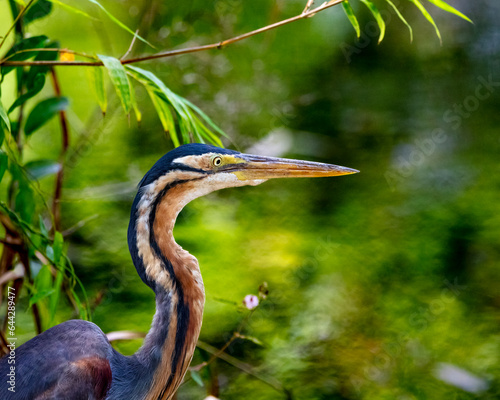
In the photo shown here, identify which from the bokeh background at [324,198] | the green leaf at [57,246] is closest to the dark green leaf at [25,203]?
the green leaf at [57,246]

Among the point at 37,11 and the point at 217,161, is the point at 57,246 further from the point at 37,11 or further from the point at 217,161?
the point at 37,11

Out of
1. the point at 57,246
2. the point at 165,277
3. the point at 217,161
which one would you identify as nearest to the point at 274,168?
the point at 217,161

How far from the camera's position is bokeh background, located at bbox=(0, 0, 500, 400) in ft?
8.75

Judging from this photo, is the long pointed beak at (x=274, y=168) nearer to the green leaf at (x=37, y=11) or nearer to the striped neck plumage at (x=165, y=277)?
the striped neck plumage at (x=165, y=277)

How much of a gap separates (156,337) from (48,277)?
448 millimetres

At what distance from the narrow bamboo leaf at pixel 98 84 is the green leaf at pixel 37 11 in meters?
0.40

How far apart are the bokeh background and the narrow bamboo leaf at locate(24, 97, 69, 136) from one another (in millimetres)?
908

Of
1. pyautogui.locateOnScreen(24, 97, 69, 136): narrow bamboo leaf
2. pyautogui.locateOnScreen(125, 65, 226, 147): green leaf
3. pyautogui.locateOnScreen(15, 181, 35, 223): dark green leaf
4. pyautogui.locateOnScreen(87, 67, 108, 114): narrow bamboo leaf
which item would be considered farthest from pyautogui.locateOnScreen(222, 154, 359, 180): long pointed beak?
pyautogui.locateOnScreen(24, 97, 69, 136): narrow bamboo leaf

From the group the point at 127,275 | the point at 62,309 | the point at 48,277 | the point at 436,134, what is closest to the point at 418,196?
the point at 436,134

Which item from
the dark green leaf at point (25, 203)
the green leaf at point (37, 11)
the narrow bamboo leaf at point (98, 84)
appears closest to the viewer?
the narrow bamboo leaf at point (98, 84)

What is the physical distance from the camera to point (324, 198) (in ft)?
10.9

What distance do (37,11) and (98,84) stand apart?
52 cm

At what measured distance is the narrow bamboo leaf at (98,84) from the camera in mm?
1200

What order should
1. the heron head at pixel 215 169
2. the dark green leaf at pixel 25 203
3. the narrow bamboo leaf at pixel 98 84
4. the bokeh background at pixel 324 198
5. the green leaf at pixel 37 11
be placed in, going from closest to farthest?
1. the heron head at pixel 215 169
2. the narrow bamboo leaf at pixel 98 84
3. the dark green leaf at pixel 25 203
4. the green leaf at pixel 37 11
5. the bokeh background at pixel 324 198
